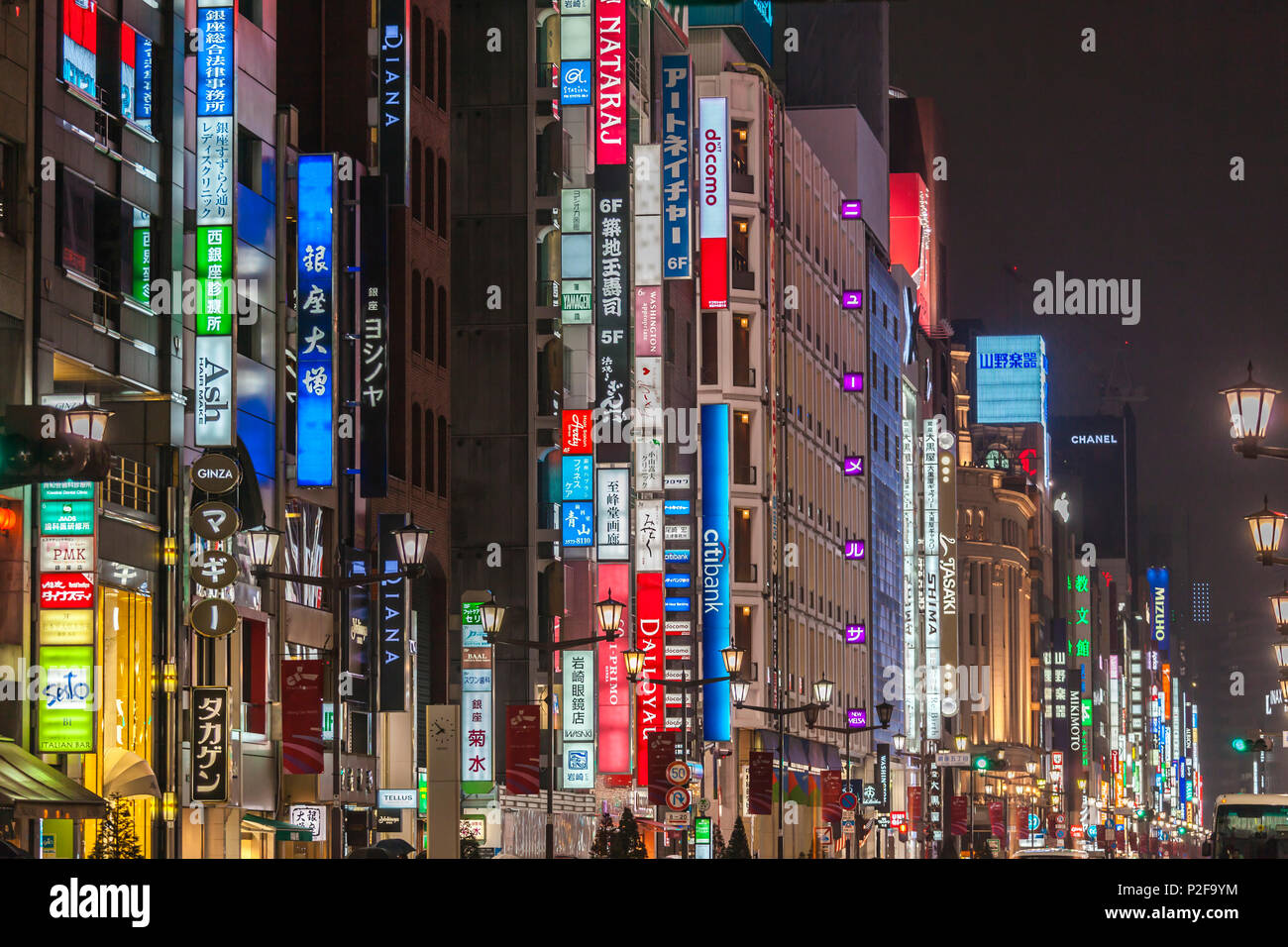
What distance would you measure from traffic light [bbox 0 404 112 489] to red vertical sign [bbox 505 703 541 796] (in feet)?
70.7

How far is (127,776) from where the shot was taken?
108 ft

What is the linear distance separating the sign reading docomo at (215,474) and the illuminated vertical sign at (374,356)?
1371 centimetres

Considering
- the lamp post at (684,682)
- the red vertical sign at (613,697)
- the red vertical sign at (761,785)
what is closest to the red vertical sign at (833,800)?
the lamp post at (684,682)

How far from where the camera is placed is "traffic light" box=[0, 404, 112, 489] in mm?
25391

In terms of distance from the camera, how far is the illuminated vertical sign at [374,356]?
1877 inches

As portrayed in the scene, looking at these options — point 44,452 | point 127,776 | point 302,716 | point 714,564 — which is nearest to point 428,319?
point 302,716

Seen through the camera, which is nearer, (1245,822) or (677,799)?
(1245,822)

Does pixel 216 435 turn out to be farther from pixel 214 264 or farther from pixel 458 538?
pixel 458 538

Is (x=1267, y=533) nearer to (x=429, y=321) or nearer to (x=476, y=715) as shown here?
(x=476, y=715)

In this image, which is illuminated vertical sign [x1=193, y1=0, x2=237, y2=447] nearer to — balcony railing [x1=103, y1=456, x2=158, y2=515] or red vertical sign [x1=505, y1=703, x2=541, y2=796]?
balcony railing [x1=103, y1=456, x2=158, y2=515]

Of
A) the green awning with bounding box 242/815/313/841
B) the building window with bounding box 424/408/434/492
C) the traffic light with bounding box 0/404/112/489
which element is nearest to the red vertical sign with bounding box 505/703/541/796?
the green awning with bounding box 242/815/313/841

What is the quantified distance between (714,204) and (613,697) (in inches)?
977
